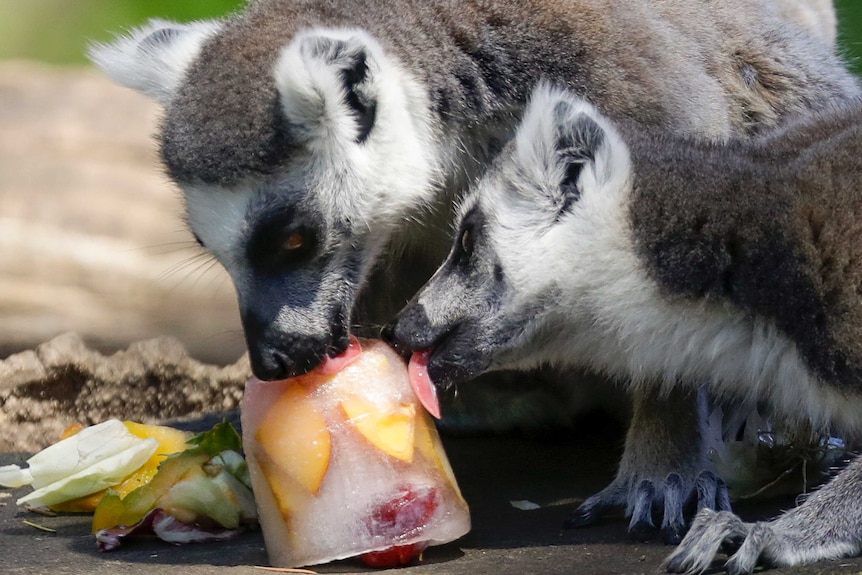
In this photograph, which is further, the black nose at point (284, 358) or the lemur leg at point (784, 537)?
the black nose at point (284, 358)

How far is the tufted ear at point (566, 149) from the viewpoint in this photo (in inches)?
132

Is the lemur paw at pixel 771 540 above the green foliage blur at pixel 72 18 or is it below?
above

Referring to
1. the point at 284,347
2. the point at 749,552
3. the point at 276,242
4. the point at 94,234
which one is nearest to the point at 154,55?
the point at 276,242

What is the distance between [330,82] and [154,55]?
905mm

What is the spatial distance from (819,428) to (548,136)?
1120mm

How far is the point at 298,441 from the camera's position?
3.26 metres

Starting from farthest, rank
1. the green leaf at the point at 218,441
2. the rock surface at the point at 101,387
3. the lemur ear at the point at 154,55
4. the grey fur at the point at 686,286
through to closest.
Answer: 1. the rock surface at the point at 101,387
2. the lemur ear at the point at 154,55
3. the green leaf at the point at 218,441
4. the grey fur at the point at 686,286

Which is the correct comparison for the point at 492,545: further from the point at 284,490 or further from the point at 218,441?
the point at 218,441

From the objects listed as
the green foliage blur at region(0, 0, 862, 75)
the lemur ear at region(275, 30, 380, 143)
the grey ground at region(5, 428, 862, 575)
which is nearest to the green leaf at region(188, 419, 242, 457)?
the grey ground at region(5, 428, 862, 575)

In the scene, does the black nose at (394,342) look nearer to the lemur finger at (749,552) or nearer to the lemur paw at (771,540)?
the lemur paw at (771,540)

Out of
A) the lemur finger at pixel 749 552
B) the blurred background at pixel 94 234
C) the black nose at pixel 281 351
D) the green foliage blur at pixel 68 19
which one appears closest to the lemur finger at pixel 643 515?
the lemur finger at pixel 749 552

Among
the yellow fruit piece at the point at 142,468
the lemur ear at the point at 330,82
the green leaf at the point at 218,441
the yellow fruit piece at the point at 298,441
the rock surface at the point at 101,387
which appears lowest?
the rock surface at the point at 101,387

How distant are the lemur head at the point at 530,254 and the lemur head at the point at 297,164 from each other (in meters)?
0.33

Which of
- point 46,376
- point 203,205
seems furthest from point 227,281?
point 203,205
